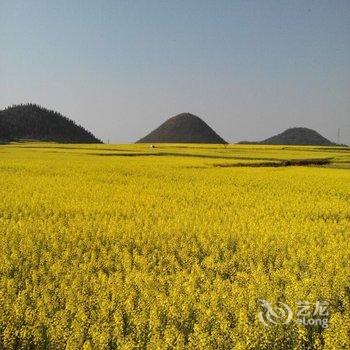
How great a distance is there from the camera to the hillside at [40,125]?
150 m

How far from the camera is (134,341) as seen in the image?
5.37 meters

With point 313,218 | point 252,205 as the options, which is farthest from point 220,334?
point 252,205

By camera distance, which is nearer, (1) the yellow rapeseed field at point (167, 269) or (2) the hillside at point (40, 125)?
(1) the yellow rapeseed field at point (167, 269)

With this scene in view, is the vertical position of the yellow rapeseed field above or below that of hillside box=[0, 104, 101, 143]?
below

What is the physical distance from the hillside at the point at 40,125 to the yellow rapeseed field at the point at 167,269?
13522cm

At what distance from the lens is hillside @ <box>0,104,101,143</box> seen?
150 metres

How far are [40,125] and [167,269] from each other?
516ft

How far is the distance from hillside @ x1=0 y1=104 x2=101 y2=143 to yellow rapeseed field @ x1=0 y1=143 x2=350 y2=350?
135 metres

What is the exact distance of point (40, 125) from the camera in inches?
6255

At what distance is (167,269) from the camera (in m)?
8.25

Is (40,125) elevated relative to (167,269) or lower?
elevated

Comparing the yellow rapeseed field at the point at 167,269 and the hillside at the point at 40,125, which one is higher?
the hillside at the point at 40,125

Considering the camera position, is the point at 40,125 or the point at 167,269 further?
the point at 40,125

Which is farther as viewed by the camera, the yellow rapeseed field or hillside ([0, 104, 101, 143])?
hillside ([0, 104, 101, 143])
